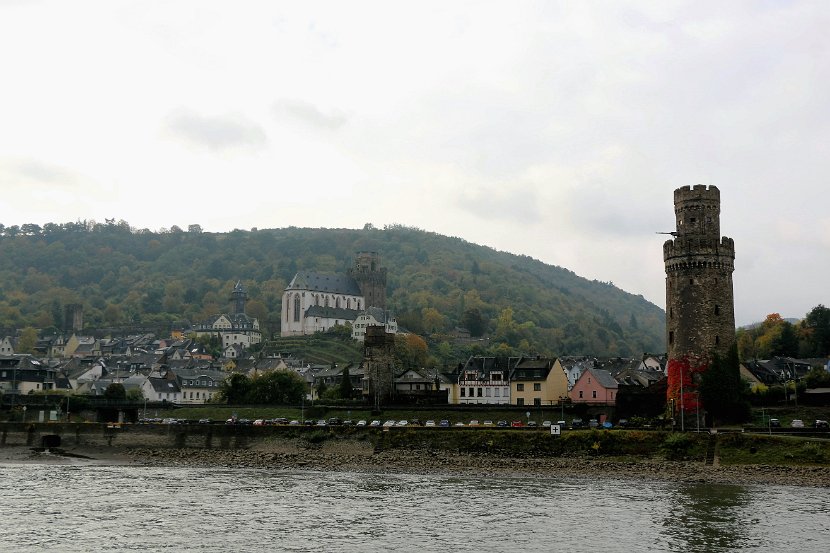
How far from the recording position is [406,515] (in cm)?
4141

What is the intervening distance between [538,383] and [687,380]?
87.8ft

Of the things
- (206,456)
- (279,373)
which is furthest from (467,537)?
(279,373)

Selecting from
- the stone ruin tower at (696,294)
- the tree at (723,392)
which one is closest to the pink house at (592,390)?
the stone ruin tower at (696,294)

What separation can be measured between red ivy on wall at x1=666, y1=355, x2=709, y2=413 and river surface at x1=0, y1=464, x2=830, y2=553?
15.2 m

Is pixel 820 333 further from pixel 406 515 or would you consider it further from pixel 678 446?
pixel 406 515

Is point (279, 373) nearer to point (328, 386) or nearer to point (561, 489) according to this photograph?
point (328, 386)

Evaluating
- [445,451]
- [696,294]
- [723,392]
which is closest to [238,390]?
[445,451]

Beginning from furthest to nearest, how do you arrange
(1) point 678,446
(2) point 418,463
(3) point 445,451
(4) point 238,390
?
(4) point 238,390 → (3) point 445,451 → (2) point 418,463 → (1) point 678,446

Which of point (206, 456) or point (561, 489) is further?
point (206, 456)

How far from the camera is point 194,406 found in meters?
103

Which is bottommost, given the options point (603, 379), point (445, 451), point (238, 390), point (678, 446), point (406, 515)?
point (406, 515)

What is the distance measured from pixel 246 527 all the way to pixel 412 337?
136 meters

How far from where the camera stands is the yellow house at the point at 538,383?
91.7 m

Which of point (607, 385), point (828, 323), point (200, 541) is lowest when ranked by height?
point (200, 541)
